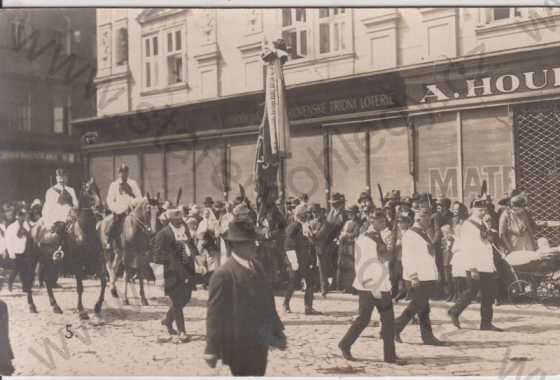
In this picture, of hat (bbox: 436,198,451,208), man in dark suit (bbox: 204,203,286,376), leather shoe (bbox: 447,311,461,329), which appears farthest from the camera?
hat (bbox: 436,198,451,208)

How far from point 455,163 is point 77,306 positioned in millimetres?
5268

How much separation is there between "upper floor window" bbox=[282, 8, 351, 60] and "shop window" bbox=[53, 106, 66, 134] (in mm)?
4281

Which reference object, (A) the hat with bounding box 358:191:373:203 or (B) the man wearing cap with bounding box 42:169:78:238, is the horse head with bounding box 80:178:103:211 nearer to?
(B) the man wearing cap with bounding box 42:169:78:238

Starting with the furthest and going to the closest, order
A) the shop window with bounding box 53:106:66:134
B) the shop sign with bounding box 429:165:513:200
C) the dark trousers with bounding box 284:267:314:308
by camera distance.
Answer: the shop window with bounding box 53:106:66:134
the shop sign with bounding box 429:165:513:200
the dark trousers with bounding box 284:267:314:308

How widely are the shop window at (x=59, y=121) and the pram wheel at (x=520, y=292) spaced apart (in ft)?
24.1

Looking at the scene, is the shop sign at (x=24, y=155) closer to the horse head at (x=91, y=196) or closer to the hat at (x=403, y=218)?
the horse head at (x=91, y=196)

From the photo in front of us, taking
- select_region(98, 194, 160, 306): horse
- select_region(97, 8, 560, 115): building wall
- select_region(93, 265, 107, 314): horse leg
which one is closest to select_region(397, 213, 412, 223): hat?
select_region(97, 8, 560, 115): building wall

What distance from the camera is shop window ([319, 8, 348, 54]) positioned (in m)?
7.88

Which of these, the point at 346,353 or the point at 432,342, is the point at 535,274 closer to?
the point at 432,342

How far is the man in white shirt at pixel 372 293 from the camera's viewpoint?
6.05 m

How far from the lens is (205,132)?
29.4 ft

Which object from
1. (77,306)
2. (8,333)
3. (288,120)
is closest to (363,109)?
(288,120)

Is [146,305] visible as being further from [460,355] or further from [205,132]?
[460,355]

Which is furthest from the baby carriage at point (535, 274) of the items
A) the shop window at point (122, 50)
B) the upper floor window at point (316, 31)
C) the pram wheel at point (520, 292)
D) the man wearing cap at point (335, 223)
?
the shop window at point (122, 50)
